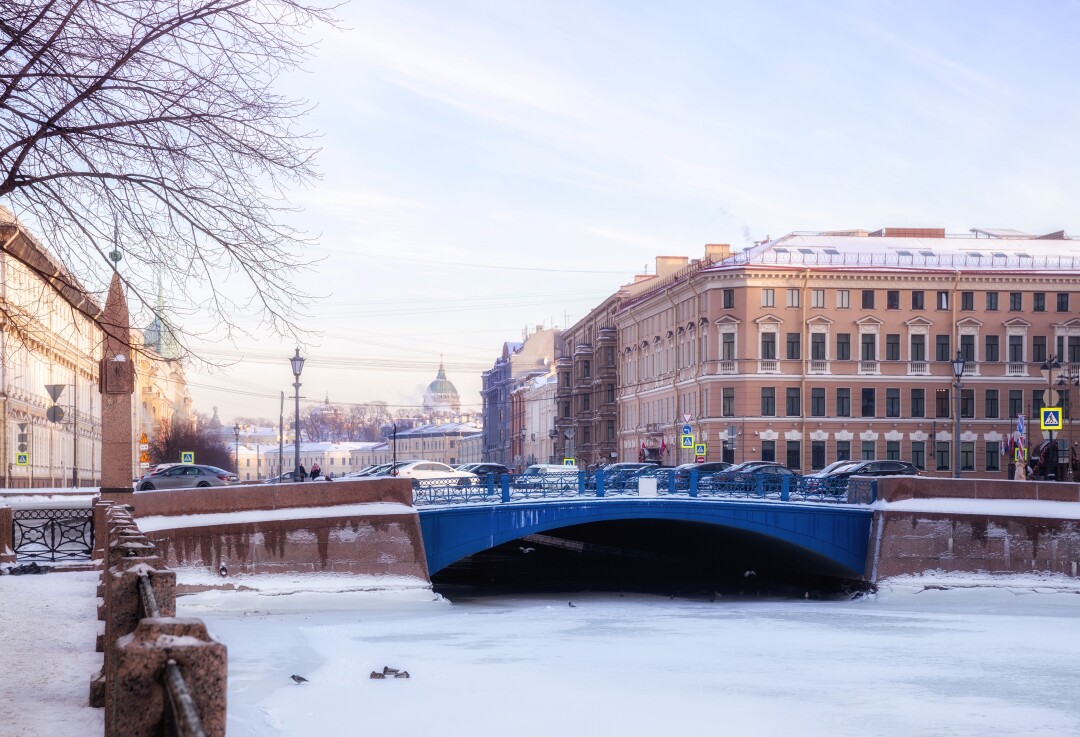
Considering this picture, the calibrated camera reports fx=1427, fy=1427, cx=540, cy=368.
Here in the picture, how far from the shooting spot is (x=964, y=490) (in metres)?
38.0

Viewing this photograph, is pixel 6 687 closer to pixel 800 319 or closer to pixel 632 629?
pixel 632 629

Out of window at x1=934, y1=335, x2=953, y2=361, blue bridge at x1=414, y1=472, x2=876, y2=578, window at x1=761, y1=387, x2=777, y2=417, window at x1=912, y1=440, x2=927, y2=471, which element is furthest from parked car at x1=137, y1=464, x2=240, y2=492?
window at x1=934, y1=335, x2=953, y2=361

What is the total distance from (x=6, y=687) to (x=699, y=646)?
17218 millimetres

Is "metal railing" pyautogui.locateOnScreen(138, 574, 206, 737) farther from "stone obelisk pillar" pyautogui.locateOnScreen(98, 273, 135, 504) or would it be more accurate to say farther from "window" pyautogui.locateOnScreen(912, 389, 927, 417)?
"window" pyautogui.locateOnScreen(912, 389, 927, 417)

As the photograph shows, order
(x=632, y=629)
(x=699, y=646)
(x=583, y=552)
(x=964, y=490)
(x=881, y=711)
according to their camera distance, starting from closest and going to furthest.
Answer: (x=881, y=711) → (x=699, y=646) → (x=632, y=629) → (x=964, y=490) → (x=583, y=552)

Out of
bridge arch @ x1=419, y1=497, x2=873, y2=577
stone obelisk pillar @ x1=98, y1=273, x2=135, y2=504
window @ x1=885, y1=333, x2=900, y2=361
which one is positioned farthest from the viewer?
window @ x1=885, y1=333, x2=900, y2=361

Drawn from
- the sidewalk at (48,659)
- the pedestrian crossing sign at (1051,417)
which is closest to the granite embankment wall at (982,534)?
the pedestrian crossing sign at (1051,417)

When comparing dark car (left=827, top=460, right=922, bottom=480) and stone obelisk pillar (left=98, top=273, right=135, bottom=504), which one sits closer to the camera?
stone obelisk pillar (left=98, top=273, right=135, bottom=504)

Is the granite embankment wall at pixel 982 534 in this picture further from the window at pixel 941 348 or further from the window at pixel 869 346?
the window at pixel 941 348

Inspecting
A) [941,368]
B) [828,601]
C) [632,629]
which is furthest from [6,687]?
[941,368]

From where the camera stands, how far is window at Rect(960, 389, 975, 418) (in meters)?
70.4

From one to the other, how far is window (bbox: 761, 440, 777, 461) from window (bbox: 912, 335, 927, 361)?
27.5 feet

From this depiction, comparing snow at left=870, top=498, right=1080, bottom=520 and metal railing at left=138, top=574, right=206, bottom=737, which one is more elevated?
metal railing at left=138, top=574, right=206, bottom=737

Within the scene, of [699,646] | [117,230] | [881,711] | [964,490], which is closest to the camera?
[117,230]
